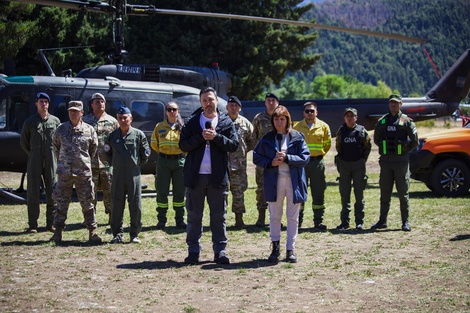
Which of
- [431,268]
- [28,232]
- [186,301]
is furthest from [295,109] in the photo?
[186,301]

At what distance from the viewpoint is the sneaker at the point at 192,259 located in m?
8.27

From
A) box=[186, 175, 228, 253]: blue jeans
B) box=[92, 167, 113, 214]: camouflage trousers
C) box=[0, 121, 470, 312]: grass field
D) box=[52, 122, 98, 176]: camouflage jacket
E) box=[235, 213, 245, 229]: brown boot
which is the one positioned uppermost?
box=[52, 122, 98, 176]: camouflage jacket

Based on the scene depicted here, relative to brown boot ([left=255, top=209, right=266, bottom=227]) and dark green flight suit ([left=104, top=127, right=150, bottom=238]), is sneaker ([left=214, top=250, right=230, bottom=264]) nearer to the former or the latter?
dark green flight suit ([left=104, top=127, right=150, bottom=238])

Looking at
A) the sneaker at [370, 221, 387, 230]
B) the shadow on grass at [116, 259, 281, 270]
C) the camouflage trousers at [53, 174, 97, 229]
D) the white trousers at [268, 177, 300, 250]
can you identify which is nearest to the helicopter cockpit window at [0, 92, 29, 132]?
the camouflage trousers at [53, 174, 97, 229]

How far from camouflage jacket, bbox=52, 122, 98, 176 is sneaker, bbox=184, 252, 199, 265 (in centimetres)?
217

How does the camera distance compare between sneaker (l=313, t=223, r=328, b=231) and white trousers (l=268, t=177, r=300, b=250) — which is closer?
white trousers (l=268, t=177, r=300, b=250)

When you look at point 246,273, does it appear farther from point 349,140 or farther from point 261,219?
point 349,140

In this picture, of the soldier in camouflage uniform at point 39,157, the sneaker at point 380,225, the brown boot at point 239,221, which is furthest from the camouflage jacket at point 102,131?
the sneaker at point 380,225

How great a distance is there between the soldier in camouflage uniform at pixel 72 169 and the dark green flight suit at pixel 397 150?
14.2 feet

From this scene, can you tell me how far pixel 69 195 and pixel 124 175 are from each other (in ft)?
2.66

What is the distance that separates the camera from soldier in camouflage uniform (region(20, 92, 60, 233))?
10.5 m

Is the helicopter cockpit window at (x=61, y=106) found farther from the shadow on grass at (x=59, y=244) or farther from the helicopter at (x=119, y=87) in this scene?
the shadow on grass at (x=59, y=244)

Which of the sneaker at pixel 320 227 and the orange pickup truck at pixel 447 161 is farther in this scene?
the orange pickup truck at pixel 447 161

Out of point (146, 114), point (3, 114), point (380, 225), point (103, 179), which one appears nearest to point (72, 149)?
point (103, 179)
